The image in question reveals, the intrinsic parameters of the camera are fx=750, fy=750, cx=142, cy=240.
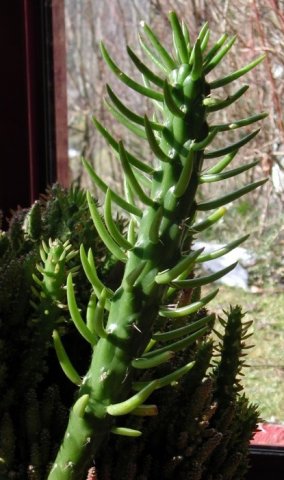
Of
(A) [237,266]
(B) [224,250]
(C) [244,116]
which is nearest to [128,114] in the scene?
(B) [224,250]

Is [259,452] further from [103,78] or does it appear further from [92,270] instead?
[103,78]

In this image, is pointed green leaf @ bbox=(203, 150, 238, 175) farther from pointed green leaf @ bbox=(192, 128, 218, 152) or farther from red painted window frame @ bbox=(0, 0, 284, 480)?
red painted window frame @ bbox=(0, 0, 284, 480)

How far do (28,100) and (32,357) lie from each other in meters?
0.75

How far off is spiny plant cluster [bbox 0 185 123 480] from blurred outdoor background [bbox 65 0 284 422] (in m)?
1.09

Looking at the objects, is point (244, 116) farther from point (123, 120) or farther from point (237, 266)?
point (123, 120)

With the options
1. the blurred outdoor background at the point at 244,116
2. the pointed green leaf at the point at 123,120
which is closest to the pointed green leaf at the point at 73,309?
the pointed green leaf at the point at 123,120

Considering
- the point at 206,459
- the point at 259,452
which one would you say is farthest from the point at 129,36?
the point at 206,459

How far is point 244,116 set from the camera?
228cm

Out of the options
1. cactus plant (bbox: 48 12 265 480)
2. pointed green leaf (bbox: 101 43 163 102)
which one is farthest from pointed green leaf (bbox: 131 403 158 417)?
pointed green leaf (bbox: 101 43 163 102)

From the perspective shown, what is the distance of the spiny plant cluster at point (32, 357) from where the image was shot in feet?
1.74

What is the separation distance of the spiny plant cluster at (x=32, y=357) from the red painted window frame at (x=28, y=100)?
59cm

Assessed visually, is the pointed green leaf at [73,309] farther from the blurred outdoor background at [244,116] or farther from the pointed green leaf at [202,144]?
the blurred outdoor background at [244,116]

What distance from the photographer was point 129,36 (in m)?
2.70

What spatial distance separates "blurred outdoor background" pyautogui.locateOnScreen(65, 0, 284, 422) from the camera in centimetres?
188
